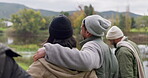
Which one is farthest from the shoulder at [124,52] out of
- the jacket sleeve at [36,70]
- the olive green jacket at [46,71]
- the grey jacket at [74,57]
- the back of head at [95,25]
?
the jacket sleeve at [36,70]

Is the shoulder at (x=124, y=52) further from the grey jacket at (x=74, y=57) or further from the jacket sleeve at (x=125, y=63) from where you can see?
the grey jacket at (x=74, y=57)

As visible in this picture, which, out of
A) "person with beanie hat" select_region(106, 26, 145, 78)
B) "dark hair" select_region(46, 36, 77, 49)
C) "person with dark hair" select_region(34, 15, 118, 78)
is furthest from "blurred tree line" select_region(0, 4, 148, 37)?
"dark hair" select_region(46, 36, 77, 49)

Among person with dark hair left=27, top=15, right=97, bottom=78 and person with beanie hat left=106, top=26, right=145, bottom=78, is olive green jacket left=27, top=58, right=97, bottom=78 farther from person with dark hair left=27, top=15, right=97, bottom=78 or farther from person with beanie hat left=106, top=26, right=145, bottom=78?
person with beanie hat left=106, top=26, right=145, bottom=78

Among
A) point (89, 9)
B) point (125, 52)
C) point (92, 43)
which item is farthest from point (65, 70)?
point (89, 9)

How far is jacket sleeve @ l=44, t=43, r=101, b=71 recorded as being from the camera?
1.71m

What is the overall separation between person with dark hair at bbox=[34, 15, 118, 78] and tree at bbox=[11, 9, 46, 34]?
46.5m

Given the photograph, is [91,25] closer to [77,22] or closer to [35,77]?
[35,77]

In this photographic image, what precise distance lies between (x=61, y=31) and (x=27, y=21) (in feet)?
164

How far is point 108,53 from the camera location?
2.12 m

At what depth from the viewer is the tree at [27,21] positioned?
48500 mm

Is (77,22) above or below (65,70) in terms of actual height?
below

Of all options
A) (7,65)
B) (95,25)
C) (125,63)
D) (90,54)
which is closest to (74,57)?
(90,54)

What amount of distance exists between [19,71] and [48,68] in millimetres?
368

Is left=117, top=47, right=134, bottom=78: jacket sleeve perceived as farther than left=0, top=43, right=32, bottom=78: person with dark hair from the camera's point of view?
Yes
